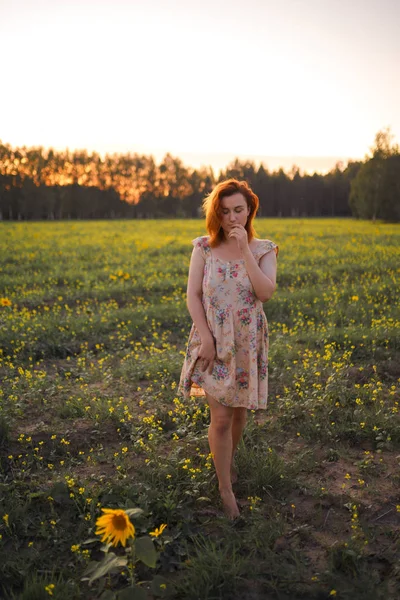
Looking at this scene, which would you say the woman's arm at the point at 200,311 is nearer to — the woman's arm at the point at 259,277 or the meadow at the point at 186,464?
the woman's arm at the point at 259,277

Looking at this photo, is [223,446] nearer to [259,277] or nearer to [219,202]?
[259,277]

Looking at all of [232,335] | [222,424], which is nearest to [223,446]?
[222,424]

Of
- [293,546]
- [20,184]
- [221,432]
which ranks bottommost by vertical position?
[293,546]

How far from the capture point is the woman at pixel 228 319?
3252 mm

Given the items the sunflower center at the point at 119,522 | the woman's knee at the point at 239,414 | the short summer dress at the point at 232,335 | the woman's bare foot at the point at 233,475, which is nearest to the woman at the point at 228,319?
the short summer dress at the point at 232,335

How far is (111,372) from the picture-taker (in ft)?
20.2

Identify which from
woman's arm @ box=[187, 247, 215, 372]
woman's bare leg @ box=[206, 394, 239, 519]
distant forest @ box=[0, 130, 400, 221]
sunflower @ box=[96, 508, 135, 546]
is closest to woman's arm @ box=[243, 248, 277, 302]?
woman's arm @ box=[187, 247, 215, 372]

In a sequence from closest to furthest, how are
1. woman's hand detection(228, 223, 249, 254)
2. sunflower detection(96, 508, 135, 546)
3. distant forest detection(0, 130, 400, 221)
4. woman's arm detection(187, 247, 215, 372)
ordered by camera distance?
1. sunflower detection(96, 508, 135, 546)
2. woman's hand detection(228, 223, 249, 254)
3. woman's arm detection(187, 247, 215, 372)
4. distant forest detection(0, 130, 400, 221)

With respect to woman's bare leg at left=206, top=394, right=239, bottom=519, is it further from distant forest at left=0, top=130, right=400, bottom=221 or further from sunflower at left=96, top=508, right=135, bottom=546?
distant forest at left=0, top=130, right=400, bottom=221

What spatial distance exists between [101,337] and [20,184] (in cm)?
6726

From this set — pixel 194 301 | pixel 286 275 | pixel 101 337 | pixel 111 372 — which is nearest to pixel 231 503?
pixel 194 301

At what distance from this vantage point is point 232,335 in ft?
10.7

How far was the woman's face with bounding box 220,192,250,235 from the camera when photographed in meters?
3.29

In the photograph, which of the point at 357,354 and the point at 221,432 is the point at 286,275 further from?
the point at 221,432
